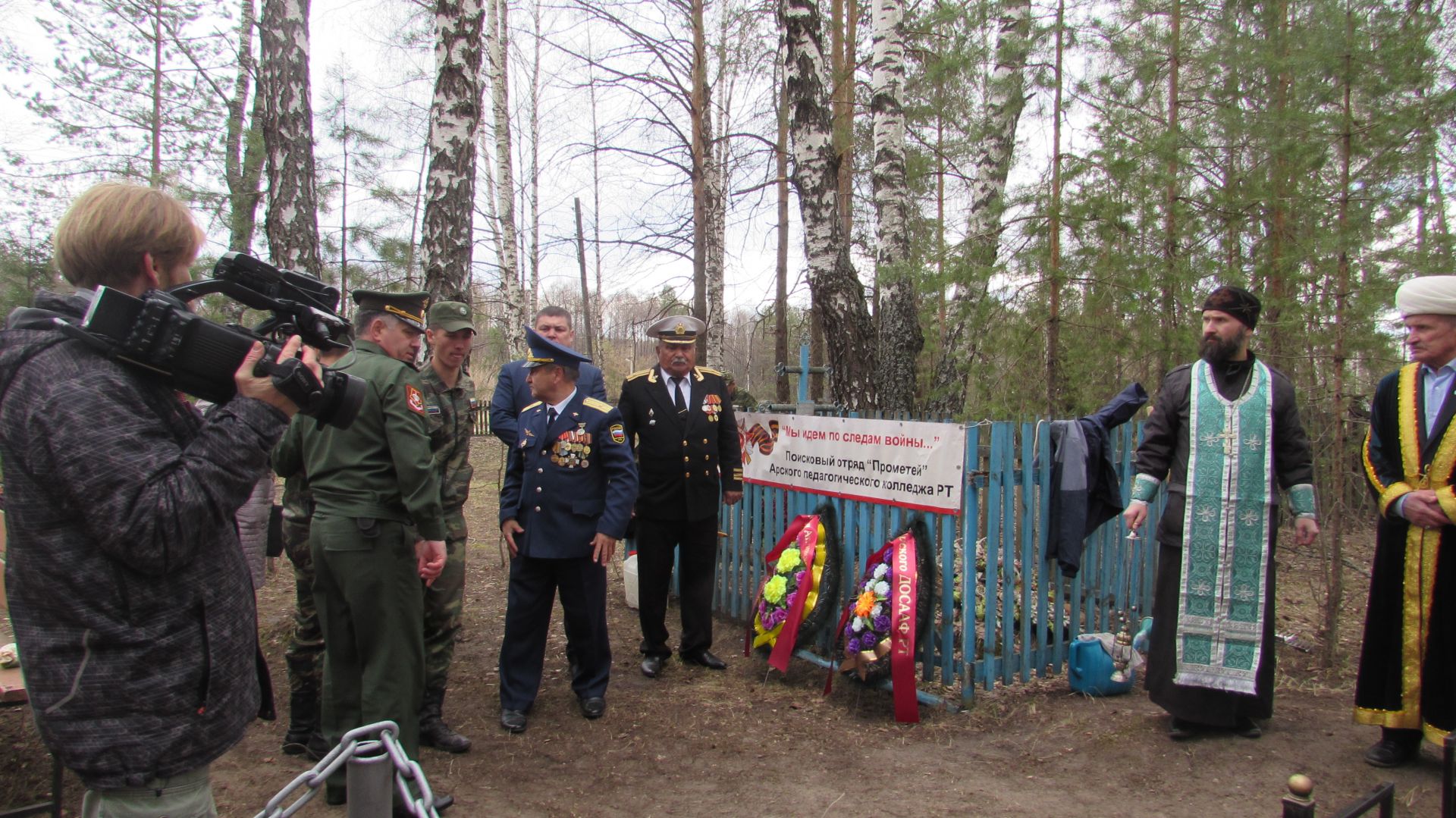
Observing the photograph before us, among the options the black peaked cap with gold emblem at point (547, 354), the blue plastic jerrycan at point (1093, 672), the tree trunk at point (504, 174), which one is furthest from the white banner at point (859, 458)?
the tree trunk at point (504, 174)

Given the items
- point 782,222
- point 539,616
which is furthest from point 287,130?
point 782,222

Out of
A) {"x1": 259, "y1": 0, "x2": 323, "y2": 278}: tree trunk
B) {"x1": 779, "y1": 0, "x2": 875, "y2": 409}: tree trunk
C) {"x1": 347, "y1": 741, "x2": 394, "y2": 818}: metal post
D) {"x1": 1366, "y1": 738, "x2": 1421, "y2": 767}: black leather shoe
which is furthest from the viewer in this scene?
{"x1": 779, "y1": 0, "x2": 875, "y2": 409}: tree trunk

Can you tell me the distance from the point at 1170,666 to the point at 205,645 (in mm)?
3774

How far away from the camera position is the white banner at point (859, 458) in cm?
414

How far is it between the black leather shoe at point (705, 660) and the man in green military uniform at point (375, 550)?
1994mm

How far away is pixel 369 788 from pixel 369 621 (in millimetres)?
1808

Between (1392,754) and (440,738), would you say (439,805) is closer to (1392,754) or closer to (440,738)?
(440,738)

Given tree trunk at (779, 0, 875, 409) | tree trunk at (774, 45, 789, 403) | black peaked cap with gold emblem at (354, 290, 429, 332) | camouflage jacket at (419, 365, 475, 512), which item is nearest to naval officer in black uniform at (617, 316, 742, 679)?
camouflage jacket at (419, 365, 475, 512)

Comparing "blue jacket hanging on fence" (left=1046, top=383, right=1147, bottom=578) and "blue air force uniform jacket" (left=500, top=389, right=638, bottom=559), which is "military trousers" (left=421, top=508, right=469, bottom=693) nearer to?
"blue air force uniform jacket" (left=500, top=389, right=638, bottom=559)

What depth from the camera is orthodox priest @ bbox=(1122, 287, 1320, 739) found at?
12.1ft

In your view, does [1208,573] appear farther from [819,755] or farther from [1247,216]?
[1247,216]

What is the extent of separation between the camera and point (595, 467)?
165 inches

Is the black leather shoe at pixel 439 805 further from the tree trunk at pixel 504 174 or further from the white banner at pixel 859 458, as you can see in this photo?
the tree trunk at pixel 504 174

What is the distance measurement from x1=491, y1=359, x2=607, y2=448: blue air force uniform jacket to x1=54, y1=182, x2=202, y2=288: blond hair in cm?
301
